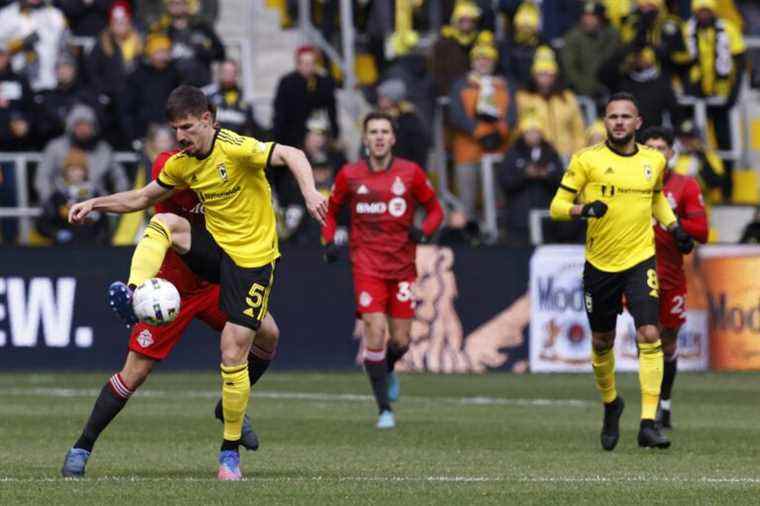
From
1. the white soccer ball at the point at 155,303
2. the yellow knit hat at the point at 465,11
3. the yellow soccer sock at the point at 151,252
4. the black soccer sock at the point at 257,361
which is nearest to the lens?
the white soccer ball at the point at 155,303

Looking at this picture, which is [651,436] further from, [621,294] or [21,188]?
[21,188]

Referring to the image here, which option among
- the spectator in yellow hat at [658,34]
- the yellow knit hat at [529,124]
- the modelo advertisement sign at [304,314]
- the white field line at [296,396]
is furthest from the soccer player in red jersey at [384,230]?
the spectator in yellow hat at [658,34]

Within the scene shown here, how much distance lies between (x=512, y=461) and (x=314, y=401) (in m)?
5.97

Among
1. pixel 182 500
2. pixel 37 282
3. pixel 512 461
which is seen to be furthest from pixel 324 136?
pixel 182 500

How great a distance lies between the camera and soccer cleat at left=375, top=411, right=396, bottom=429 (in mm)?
15797

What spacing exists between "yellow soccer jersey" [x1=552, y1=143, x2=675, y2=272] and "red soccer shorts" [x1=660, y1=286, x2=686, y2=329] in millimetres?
1705

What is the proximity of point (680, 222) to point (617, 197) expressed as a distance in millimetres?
1723

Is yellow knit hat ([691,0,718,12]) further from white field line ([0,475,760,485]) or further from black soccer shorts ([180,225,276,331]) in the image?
black soccer shorts ([180,225,276,331])

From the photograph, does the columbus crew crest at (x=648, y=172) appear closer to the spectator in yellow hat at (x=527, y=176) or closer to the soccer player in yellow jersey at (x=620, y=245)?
the soccer player in yellow jersey at (x=620, y=245)

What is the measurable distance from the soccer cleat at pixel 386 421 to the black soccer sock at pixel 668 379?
2.14 metres

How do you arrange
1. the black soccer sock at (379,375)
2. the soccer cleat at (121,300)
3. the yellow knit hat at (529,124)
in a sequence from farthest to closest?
1. the yellow knit hat at (529,124)
2. the black soccer sock at (379,375)
3. the soccer cleat at (121,300)

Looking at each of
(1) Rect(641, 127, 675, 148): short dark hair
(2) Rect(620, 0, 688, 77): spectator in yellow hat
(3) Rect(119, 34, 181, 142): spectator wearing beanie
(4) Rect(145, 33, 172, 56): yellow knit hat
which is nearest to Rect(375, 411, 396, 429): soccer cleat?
(1) Rect(641, 127, 675, 148): short dark hair

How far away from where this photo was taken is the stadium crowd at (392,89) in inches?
928

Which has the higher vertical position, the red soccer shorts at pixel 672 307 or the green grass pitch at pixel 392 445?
the red soccer shorts at pixel 672 307
